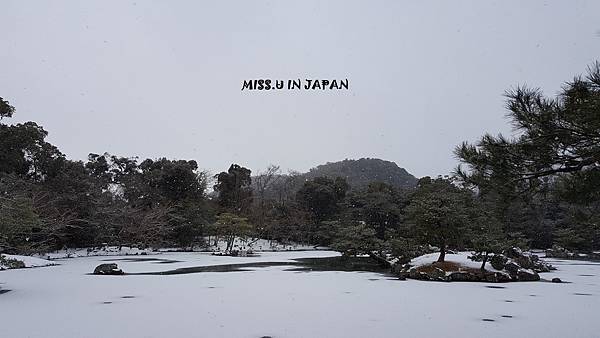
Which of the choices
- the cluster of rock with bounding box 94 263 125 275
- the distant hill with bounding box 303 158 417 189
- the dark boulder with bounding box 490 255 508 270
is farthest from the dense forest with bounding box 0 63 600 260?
the distant hill with bounding box 303 158 417 189

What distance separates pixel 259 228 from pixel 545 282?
19843 mm

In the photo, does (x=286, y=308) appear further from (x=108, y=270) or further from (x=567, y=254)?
(x=567, y=254)

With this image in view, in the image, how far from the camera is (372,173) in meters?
49.9

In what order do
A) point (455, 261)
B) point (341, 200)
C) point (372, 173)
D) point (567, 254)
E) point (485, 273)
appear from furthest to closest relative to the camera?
point (372, 173)
point (341, 200)
point (567, 254)
point (455, 261)
point (485, 273)

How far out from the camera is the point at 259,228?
2778 centimetres

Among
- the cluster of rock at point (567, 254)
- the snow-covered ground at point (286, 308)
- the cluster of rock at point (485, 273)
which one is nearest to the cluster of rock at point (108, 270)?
the snow-covered ground at point (286, 308)

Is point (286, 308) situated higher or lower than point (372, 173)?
lower

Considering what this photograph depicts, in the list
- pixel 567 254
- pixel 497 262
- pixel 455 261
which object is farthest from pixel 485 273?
pixel 567 254

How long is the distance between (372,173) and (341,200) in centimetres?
2082

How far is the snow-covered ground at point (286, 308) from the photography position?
4.53 m

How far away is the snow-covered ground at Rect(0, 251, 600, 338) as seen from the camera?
4527 mm

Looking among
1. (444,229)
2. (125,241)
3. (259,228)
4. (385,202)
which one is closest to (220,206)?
(259,228)

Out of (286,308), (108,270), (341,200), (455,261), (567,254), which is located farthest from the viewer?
(341,200)

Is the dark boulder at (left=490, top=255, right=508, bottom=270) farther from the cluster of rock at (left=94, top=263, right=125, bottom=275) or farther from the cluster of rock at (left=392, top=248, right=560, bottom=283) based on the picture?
the cluster of rock at (left=94, top=263, right=125, bottom=275)
